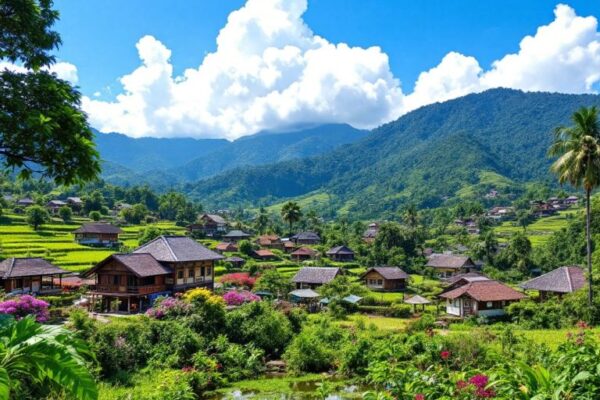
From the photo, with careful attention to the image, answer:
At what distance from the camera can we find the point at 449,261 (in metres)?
75.1

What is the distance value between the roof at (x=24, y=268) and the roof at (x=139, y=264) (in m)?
5.89

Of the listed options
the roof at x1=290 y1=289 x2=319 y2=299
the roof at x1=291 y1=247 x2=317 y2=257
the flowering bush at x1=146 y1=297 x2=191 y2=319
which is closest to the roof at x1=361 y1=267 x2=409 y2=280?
the roof at x1=290 y1=289 x2=319 y2=299

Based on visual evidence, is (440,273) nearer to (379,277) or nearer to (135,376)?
(379,277)

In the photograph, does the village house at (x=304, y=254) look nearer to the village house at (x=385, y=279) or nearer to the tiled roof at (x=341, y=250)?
the tiled roof at (x=341, y=250)

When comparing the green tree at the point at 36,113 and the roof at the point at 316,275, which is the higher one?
the green tree at the point at 36,113

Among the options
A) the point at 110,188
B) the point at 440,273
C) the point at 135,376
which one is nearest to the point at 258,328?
the point at 135,376

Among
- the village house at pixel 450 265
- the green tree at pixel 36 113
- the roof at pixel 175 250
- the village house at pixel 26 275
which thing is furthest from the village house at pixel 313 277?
the green tree at pixel 36 113

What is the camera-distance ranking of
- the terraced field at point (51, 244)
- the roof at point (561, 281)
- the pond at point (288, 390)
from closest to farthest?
1. the pond at point (288, 390)
2. the roof at point (561, 281)
3. the terraced field at point (51, 244)

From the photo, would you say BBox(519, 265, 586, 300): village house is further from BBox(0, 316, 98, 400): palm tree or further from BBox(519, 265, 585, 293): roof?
BBox(0, 316, 98, 400): palm tree

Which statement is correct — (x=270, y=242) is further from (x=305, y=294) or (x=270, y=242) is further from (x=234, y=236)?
(x=305, y=294)

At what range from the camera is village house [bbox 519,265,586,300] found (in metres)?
44.1

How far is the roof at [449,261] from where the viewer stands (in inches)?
2901

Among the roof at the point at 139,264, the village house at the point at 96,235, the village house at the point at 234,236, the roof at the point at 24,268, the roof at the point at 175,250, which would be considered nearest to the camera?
the roof at the point at 139,264

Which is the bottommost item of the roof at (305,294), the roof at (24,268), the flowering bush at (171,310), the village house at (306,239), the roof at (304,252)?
the roof at (305,294)
